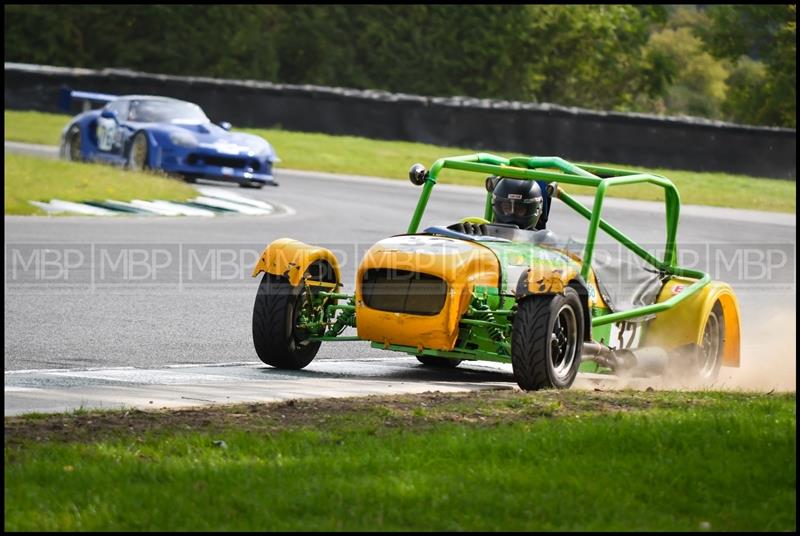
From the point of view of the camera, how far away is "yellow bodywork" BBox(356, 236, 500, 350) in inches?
348

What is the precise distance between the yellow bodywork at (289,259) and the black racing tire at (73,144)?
1654 cm

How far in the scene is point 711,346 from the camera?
34.3ft

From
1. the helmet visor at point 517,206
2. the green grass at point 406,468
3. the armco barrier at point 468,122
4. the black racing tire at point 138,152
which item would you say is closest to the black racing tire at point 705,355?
the helmet visor at point 517,206

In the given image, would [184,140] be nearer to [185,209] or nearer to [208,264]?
[185,209]

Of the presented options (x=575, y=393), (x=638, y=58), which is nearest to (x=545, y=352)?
(x=575, y=393)

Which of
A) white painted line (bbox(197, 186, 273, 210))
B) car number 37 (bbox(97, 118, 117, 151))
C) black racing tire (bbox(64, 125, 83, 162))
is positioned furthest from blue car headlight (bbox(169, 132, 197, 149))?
black racing tire (bbox(64, 125, 83, 162))

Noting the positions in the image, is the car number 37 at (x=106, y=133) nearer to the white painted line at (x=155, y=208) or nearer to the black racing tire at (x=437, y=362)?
the white painted line at (x=155, y=208)

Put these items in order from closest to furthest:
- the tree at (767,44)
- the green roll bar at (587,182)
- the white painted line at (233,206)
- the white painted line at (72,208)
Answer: the green roll bar at (587,182), the white painted line at (72,208), the white painted line at (233,206), the tree at (767,44)

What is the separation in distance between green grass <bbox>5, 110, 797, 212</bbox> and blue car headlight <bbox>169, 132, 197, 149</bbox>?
6317 mm

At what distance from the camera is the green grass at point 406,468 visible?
17.4 feet

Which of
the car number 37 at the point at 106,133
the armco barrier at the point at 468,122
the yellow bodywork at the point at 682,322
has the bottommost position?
the yellow bodywork at the point at 682,322

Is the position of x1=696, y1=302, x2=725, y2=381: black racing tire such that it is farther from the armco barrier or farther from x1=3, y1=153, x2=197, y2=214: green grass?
the armco barrier

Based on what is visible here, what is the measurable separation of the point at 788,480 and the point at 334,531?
198 centimetres

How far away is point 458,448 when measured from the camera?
253 inches
